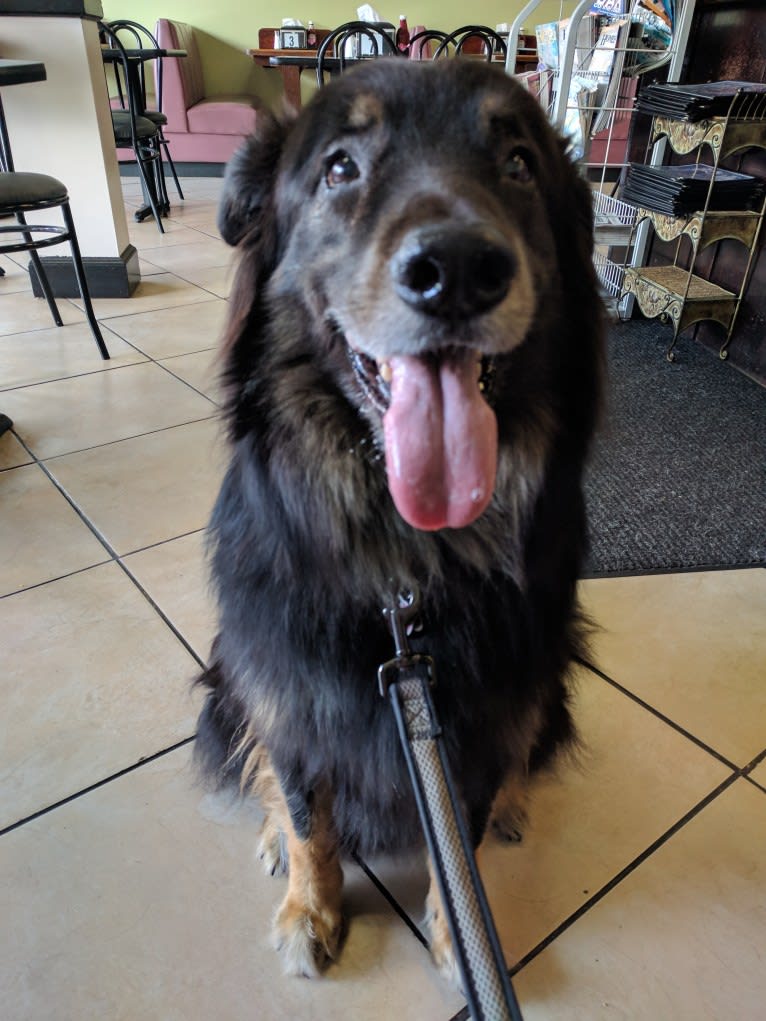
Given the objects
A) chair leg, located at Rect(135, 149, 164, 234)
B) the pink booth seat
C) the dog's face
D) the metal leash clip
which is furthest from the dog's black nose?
the pink booth seat

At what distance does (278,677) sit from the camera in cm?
96

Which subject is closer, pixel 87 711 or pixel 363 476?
pixel 363 476

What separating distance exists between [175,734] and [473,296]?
1.08 meters

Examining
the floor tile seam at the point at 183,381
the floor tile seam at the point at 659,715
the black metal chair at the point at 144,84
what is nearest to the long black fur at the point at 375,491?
the floor tile seam at the point at 659,715

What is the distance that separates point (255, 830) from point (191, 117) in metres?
7.82

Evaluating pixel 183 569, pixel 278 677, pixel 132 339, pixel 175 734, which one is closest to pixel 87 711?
pixel 175 734

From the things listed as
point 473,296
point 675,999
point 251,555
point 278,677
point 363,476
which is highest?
point 473,296

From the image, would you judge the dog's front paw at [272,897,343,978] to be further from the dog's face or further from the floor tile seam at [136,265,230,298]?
the floor tile seam at [136,265,230,298]

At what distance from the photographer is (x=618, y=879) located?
1.18 m

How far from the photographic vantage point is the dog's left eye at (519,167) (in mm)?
949

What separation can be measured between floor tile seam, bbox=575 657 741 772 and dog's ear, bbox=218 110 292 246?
952 mm

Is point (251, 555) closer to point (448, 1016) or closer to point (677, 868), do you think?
point (448, 1016)

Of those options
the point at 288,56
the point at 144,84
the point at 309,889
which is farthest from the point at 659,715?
the point at 288,56

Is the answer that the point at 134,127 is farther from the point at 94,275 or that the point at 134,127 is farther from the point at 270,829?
the point at 270,829
